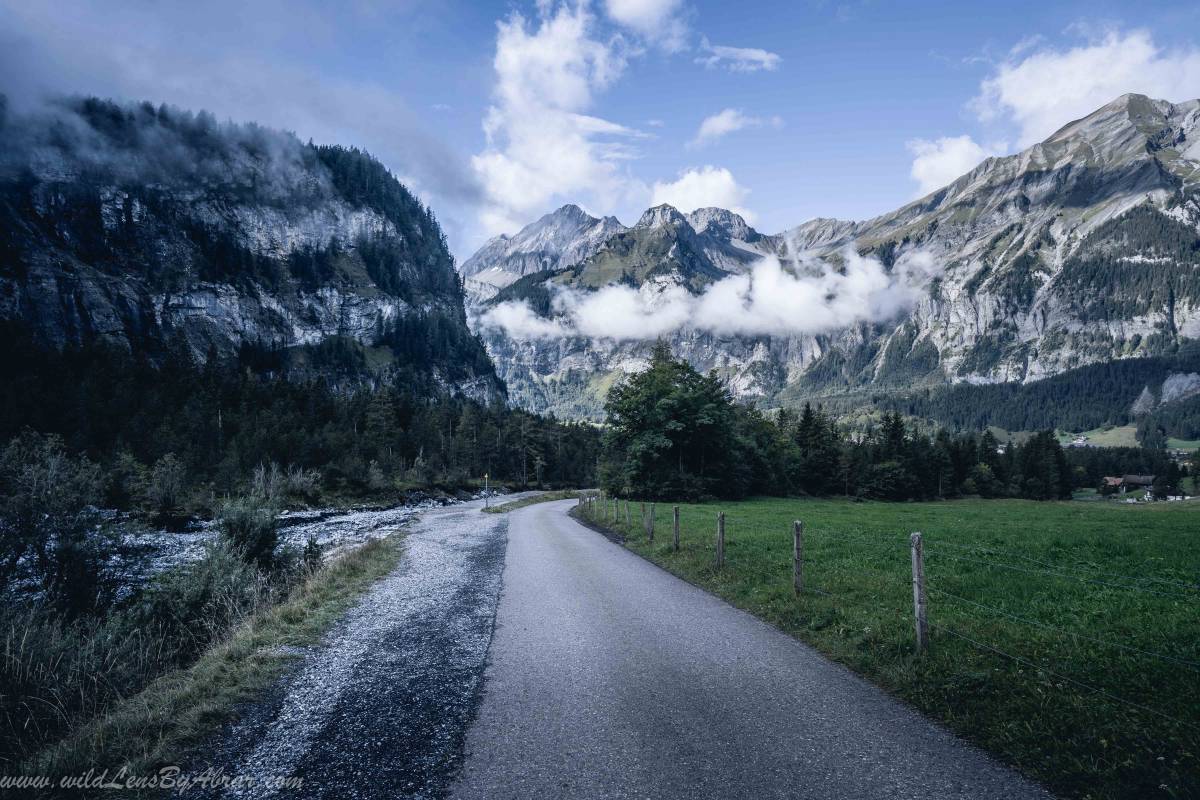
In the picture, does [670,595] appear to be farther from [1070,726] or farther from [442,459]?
[442,459]

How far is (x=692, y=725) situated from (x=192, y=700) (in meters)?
6.75

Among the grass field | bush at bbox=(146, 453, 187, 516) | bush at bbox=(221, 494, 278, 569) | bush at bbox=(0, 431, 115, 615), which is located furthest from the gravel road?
bush at bbox=(146, 453, 187, 516)

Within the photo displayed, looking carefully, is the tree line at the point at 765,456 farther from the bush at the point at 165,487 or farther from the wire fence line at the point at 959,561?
the bush at the point at 165,487

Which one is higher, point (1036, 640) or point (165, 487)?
point (1036, 640)

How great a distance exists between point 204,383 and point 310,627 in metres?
99.2

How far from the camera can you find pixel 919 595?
8.72 meters

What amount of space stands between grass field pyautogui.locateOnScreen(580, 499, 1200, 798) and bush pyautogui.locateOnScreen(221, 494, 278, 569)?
14227mm

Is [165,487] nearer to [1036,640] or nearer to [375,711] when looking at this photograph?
[375,711]

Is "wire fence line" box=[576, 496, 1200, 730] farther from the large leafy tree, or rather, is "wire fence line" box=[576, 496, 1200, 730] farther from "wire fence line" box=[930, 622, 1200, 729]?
the large leafy tree

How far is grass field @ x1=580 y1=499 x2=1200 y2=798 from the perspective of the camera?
5.50m

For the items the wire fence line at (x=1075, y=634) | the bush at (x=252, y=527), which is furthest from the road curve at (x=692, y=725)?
the bush at (x=252, y=527)

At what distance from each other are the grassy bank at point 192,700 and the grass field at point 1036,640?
9158 mm

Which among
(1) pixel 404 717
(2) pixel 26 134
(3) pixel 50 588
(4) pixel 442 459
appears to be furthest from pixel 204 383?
(2) pixel 26 134

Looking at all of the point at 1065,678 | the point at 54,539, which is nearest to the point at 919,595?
the point at 1065,678
